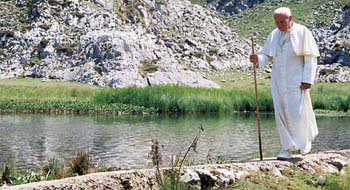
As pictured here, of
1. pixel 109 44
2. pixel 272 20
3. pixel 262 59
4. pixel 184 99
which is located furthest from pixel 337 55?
pixel 262 59

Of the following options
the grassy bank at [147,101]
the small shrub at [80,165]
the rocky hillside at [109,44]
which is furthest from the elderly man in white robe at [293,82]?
the rocky hillside at [109,44]

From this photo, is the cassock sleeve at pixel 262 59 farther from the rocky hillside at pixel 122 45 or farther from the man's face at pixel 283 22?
the rocky hillside at pixel 122 45

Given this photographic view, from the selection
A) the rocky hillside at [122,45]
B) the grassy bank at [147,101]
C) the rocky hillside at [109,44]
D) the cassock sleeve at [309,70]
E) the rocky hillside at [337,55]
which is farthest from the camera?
the rocky hillside at [337,55]

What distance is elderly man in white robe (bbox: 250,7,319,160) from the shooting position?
12.1 meters

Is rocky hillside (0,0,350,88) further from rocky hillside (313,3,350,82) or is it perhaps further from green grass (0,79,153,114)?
green grass (0,79,153,114)

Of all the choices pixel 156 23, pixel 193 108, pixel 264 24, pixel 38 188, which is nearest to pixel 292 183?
pixel 38 188

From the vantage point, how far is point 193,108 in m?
53.6

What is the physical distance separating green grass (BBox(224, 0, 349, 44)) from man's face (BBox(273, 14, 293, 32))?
112 metres

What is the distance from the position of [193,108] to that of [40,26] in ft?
124

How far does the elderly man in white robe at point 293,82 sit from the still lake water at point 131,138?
6.69m

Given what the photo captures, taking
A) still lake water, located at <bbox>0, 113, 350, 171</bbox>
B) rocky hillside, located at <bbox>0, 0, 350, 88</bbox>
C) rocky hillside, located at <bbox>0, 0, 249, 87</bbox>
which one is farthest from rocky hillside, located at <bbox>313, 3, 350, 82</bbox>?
still lake water, located at <bbox>0, 113, 350, 171</bbox>

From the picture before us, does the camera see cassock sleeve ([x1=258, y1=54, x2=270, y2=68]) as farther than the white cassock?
Yes

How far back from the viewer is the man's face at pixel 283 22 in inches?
486

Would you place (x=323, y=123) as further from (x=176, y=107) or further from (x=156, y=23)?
(x=156, y=23)
